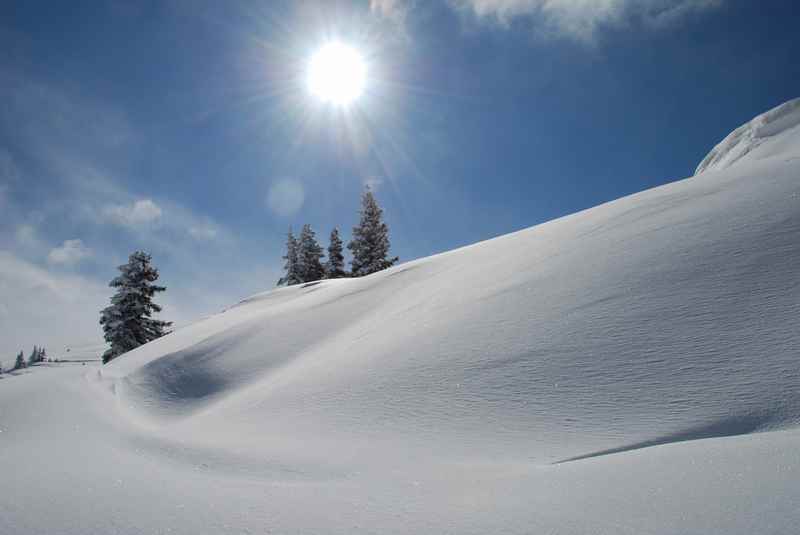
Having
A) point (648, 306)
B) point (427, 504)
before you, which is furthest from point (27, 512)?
point (648, 306)

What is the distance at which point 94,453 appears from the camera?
3047mm

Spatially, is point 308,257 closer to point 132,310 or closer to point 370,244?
point 370,244

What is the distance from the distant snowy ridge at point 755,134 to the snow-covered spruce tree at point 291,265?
30.5m

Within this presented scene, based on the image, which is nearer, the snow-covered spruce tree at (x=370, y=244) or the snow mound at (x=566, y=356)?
the snow mound at (x=566, y=356)

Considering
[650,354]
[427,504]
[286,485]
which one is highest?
[650,354]

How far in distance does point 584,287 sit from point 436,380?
2256 millimetres

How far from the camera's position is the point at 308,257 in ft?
104

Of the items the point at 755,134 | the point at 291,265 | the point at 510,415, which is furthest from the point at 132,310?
the point at 755,134

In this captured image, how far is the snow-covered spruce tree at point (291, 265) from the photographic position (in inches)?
1248

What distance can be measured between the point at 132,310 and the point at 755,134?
4259 centimetres

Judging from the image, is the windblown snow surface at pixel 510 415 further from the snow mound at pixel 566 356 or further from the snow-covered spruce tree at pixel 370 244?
the snow-covered spruce tree at pixel 370 244

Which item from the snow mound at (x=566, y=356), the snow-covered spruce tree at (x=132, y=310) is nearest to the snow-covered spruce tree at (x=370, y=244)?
the snow-covered spruce tree at (x=132, y=310)

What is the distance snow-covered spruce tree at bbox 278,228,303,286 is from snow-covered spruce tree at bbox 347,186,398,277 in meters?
5.59

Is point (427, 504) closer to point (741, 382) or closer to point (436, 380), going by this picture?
point (436, 380)
